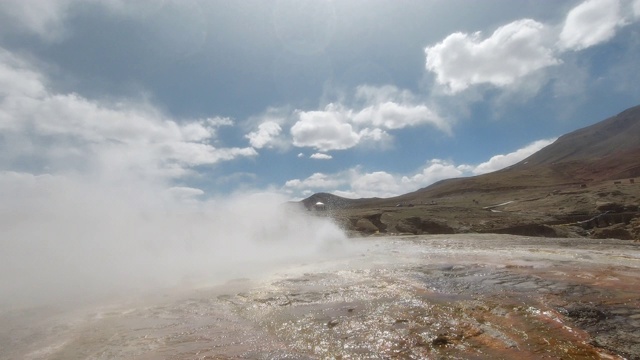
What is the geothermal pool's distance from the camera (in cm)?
477

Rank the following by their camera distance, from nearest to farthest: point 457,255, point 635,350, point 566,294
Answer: point 635,350
point 566,294
point 457,255

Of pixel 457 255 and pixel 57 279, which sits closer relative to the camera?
pixel 57 279

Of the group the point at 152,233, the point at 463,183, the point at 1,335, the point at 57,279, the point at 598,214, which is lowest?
the point at 598,214

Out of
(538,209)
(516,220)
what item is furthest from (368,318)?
(538,209)

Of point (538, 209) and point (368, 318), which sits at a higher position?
point (538, 209)

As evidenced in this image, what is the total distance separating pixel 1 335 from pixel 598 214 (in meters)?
41.3

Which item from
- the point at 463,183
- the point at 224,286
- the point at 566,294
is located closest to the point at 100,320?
the point at 224,286

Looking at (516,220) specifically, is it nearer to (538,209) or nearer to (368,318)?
(538,209)

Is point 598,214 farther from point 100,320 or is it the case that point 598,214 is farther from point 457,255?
point 100,320

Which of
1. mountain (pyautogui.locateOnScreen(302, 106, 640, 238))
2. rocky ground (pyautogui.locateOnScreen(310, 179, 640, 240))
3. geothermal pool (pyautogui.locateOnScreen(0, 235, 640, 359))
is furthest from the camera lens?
mountain (pyautogui.locateOnScreen(302, 106, 640, 238))

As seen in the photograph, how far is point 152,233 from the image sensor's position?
19.8m

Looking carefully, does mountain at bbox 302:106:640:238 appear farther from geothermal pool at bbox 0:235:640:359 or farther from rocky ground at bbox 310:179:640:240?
geothermal pool at bbox 0:235:640:359

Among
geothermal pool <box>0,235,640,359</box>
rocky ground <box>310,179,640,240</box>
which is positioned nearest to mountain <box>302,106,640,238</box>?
rocky ground <box>310,179,640,240</box>

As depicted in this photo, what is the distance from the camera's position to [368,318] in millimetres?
6086
